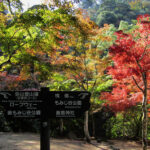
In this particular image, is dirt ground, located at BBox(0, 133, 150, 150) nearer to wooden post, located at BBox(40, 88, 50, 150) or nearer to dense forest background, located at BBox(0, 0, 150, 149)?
dense forest background, located at BBox(0, 0, 150, 149)

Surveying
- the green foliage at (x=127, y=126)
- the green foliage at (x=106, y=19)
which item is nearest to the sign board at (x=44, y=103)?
the green foliage at (x=127, y=126)

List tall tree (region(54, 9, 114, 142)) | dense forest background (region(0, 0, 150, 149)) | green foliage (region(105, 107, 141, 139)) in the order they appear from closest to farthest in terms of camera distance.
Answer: dense forest background (region(0, 0, 150, 149)) < tall tree (region(54, 9, 114, 142)) < green foliage (region(105, 107, 141, 139))

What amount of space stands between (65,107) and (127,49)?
14.2 feet

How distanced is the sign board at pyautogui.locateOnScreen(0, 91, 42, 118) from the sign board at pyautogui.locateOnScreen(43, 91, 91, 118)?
0.63ft

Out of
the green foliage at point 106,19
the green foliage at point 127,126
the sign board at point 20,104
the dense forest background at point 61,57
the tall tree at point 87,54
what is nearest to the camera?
the sign board at point 20,104

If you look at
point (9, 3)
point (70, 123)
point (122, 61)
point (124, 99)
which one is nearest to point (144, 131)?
point (124, 99)

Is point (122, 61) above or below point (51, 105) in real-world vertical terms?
above

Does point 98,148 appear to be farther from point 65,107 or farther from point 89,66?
point 65,107

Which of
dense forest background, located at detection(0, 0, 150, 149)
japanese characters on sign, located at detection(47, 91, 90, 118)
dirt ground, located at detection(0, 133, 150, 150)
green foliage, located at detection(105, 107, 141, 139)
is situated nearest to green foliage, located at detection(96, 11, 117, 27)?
dense forest background, located at detection(0, 0, 150, 149)

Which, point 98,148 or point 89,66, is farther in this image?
point 89,66

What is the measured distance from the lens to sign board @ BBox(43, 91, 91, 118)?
2582mm

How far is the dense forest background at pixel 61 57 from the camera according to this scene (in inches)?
183

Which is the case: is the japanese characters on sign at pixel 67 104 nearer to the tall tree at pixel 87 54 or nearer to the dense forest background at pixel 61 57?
the dense forest background at pixel 61 57

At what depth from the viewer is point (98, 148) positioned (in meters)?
7.29
